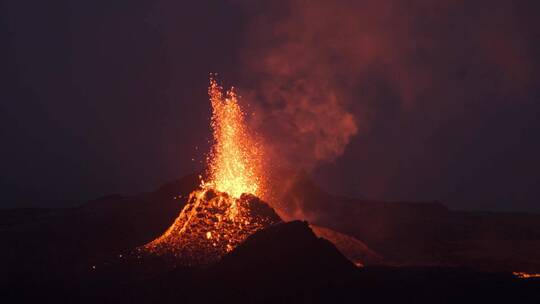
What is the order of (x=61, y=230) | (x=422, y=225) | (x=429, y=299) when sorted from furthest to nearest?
(x=422, y=225) → (x=61, y=230) → (x=429, y=299)

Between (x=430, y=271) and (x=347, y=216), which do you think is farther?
(x=347, y=216)

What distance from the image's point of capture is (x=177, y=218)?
33.6 metres

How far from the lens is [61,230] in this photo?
114 feet

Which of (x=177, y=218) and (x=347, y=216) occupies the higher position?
(x=347, y=216)

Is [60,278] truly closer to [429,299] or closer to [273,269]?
[273,269]

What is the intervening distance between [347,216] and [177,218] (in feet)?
113

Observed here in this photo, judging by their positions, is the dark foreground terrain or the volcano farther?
the volcano

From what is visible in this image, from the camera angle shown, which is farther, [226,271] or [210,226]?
[210,226]

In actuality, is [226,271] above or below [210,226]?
below

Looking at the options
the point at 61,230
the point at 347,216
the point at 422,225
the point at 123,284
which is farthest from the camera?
the point at 347,216

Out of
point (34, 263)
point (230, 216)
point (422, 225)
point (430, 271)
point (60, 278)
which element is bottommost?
point (430, 271)

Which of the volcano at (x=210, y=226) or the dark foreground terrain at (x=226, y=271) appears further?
the volcano at (x=210, y=226)

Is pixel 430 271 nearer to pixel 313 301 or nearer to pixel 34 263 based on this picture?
pixel 313 301

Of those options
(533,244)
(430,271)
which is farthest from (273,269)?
(533,244)
